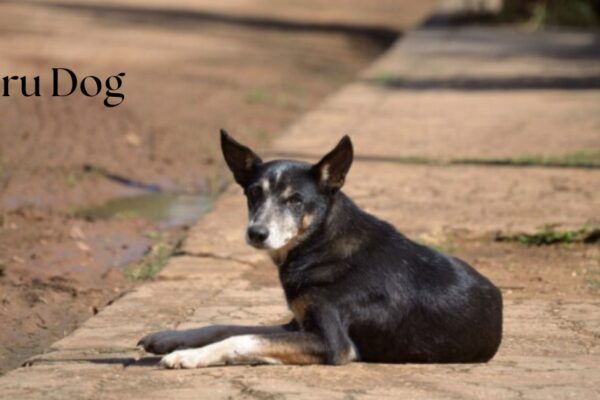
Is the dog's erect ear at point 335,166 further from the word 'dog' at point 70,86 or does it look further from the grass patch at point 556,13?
the grass patch at point 556,13

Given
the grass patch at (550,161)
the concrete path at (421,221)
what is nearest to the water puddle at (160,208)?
the concrete path at (421,221)

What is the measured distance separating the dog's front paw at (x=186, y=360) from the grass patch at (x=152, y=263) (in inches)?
110

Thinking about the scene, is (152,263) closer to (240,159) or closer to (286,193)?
(240,159)

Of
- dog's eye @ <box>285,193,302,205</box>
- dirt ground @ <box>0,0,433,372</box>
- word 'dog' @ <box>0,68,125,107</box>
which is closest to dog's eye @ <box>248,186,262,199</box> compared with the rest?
dog's eye @ <box>285,193,302,205</box>

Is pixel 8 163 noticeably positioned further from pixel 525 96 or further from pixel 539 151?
pixel 525 96

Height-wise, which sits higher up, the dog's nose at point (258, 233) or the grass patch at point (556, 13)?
the dog's nose at point (258, 233)

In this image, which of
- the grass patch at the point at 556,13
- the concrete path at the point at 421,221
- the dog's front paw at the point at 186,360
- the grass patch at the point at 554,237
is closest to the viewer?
the concrete path at the point at 421,221

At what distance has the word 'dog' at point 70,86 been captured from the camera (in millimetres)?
16203

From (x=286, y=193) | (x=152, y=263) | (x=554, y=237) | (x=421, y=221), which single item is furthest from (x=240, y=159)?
(x=421, y=221)

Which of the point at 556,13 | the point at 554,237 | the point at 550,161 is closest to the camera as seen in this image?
the point at 554,237

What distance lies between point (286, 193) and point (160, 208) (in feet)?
17.4

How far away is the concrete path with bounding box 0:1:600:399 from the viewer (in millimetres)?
6582

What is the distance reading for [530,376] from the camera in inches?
267

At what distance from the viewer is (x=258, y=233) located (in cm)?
672
